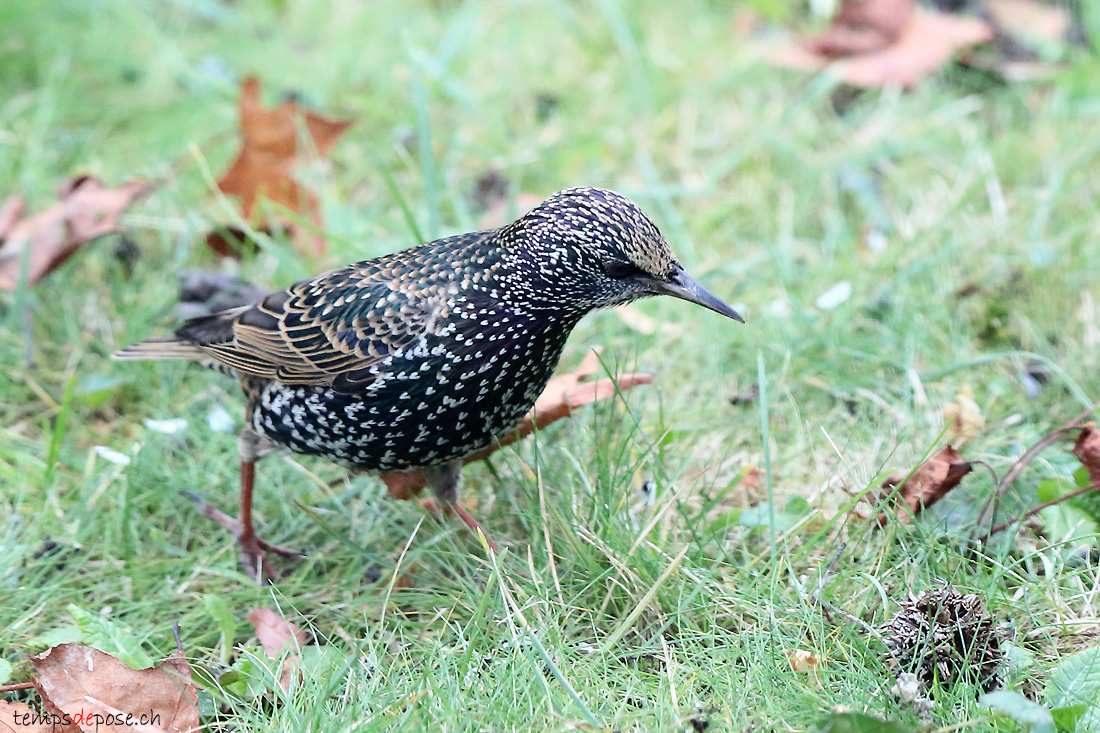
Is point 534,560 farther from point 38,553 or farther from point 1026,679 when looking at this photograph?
point 38,553

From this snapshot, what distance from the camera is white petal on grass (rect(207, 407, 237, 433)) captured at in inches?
161

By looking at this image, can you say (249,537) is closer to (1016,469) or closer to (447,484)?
(447,484)

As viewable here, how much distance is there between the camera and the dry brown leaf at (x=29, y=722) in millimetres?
2754

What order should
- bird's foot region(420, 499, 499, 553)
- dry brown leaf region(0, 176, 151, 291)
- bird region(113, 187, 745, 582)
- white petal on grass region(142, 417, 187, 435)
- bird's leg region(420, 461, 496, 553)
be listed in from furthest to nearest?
dry brown leaf region(0, 176, 151, 291), white petal on grass region(142, 417, 187, 435), bird's leg region(420, 461, 496, 553), bird's foot region(420, 499, 499, 553), bird region(113, 187, 745, 582)

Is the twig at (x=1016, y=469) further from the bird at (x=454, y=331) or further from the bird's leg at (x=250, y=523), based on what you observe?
the bird's leg at (x=250, y=523)

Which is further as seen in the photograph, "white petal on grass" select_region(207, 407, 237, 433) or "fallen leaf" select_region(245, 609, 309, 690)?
"white petal on grass" select_region(207, 407, 237, 433)

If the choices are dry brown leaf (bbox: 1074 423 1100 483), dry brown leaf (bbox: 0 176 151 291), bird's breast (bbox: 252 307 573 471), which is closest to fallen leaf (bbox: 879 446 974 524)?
dry brown leaf (bbox: 1074 423 1100 483)

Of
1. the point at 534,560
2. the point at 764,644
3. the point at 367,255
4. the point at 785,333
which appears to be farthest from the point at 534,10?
the point at 764,644

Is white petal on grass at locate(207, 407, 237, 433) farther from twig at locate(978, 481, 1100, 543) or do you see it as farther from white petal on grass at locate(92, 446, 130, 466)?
twig at locate(978, 481, 1100, 543)

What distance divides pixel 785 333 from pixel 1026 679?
187cm

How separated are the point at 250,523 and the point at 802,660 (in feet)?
5.93

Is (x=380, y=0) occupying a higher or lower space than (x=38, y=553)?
higher

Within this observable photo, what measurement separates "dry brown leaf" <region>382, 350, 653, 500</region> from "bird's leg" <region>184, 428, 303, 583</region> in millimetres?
406

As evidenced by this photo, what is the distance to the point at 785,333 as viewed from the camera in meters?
4.38
